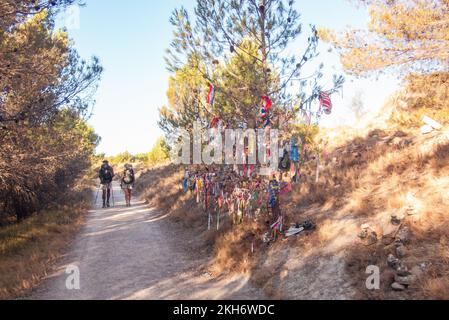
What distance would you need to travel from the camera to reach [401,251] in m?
5.09

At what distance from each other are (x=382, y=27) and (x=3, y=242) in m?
13.1

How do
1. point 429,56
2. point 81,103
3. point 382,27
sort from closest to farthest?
point 429,56 < point 382,27 < point 81,103

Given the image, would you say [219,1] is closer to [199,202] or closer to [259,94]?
[259,94]

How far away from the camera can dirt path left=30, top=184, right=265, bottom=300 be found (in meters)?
5.98

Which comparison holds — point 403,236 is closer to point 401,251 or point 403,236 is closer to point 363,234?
point 401,251

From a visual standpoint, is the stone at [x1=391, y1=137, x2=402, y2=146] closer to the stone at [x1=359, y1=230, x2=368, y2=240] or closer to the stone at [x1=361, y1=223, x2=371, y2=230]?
the stone at [x1=361, y1=223, x2=371, y2=230]

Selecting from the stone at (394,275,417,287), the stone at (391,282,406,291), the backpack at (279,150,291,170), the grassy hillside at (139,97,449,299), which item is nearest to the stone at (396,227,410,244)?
the grassy hillside at (139,97,449,299)

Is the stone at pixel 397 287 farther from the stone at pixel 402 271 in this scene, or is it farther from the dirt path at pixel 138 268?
the dirt path at pixel 138 268

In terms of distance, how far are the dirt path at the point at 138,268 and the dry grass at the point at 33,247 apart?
335 millimetres

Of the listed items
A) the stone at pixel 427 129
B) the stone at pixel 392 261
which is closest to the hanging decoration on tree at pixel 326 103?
the stone at pixel 392 261

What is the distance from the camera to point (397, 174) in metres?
8.55

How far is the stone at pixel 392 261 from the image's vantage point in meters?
4.88

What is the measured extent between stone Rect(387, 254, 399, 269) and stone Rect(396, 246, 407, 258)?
6.7 inches

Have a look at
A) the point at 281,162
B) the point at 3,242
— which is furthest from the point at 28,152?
the point at 281,162
